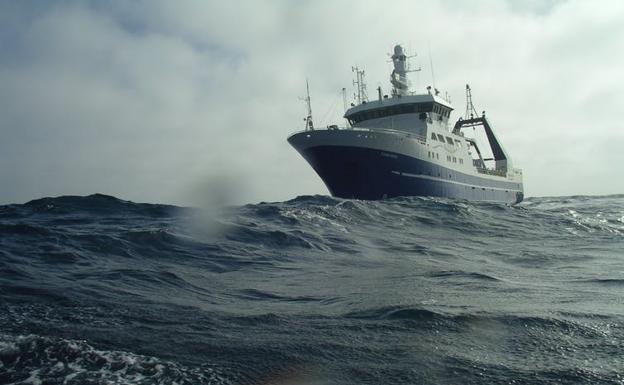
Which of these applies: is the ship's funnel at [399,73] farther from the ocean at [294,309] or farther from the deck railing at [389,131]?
the ocean at [294,309]

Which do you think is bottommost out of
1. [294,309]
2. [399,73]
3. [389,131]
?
[294,309]

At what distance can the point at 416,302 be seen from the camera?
707cm

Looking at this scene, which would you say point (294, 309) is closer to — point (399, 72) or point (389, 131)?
point (389, 131)

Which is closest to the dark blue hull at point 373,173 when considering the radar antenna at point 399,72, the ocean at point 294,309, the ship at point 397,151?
the ship at point 397,151

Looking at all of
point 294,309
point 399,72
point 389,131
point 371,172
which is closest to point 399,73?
point 399,72

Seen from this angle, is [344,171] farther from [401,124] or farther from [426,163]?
[401,124]

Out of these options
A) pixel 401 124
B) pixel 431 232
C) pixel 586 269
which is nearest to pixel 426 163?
pixel 401 124

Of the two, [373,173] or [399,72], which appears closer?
[373,173]

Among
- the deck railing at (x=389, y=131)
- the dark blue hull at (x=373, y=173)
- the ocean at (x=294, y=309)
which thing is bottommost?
the ocean at (x=294, y=309)

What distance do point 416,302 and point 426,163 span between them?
28832 mm

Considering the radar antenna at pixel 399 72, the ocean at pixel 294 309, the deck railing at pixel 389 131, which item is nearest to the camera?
the ocean at pixel 294 309

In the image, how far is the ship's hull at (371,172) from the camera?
107 ft

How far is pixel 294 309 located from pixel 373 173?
2644cm

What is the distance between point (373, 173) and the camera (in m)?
32.7
